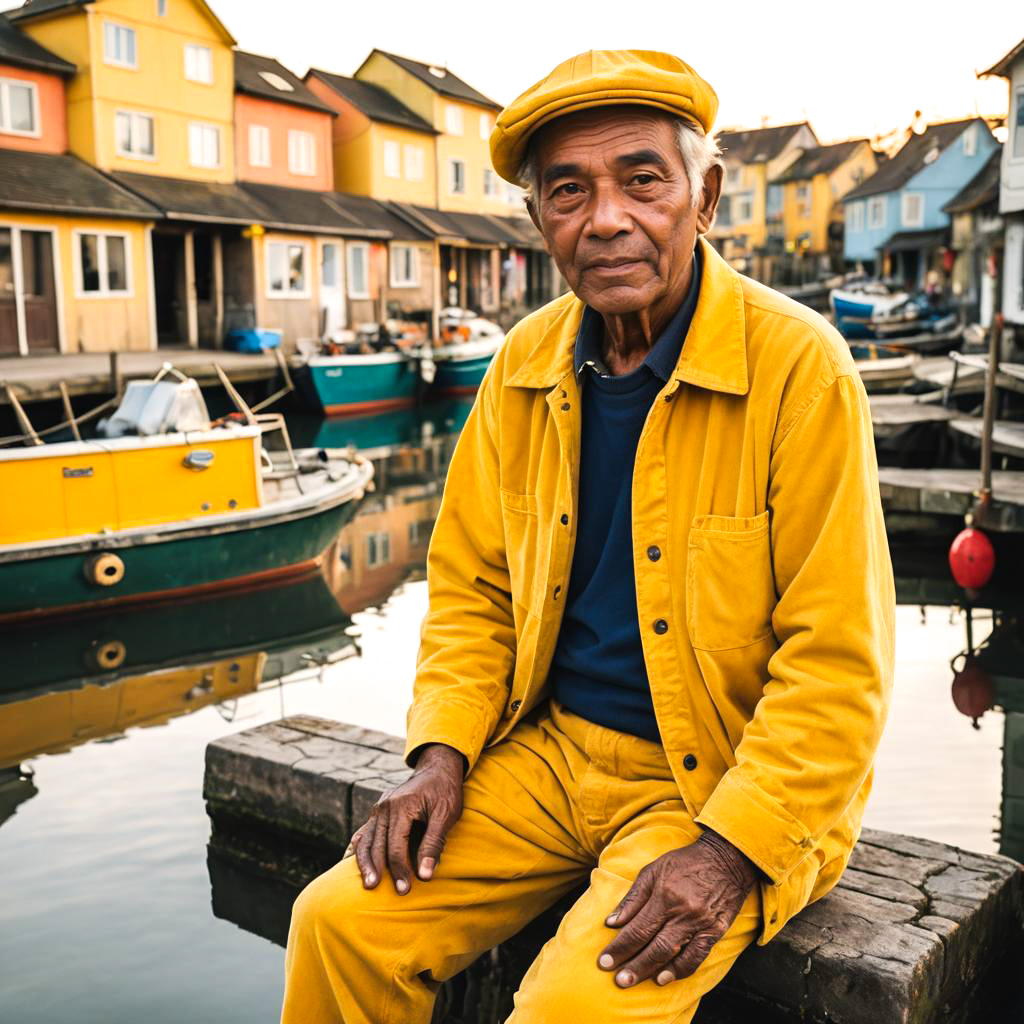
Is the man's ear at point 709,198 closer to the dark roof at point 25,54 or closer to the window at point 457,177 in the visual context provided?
the dark roof at point 25,54

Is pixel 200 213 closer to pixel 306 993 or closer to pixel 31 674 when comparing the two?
pixel 31 674

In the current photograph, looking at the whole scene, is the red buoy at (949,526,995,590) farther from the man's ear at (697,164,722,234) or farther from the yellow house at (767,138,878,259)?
the yellow house at (767,138,878,259)

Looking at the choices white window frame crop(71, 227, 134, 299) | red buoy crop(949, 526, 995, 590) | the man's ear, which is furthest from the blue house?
the man's ear

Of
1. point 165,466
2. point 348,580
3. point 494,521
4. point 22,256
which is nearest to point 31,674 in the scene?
point 165,466

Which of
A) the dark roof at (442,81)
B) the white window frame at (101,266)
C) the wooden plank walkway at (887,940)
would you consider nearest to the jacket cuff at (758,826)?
the wooden plank walkway at (887,940)

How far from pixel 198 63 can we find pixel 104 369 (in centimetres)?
1046

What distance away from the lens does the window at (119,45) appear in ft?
81.9

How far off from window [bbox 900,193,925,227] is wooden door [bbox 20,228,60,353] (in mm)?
37151

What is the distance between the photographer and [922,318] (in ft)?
120

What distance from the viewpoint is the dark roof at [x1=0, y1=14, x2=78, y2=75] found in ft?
75.8

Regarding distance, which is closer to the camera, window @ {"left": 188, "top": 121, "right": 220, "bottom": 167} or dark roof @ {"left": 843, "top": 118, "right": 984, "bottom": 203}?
window @ {"left": 188, "top": 121, "right": 220, "bottom": 167}

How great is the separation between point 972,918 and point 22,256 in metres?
23.1

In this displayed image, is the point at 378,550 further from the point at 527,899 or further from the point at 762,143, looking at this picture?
the point at 762,143

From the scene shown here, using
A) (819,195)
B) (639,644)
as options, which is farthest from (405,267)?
(819,195)
